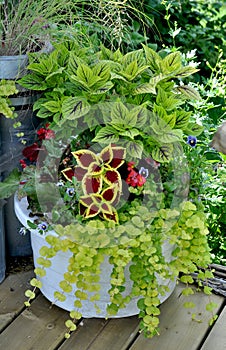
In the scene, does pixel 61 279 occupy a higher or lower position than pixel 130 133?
lower

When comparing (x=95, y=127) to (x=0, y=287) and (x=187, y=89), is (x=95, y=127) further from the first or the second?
(x=0, y=287)

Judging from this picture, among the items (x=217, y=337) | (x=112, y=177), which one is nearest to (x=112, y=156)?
(x=112, y=177)

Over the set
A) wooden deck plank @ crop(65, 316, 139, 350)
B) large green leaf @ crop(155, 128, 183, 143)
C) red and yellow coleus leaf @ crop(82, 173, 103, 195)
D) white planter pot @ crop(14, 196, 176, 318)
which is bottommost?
wooden deck plank @ crop(65, 316, 139, 350)

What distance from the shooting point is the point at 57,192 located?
1675 millimetres

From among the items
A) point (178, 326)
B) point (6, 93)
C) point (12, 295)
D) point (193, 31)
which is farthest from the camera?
point (193, 31)

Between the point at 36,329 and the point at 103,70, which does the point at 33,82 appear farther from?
the point at 36,329

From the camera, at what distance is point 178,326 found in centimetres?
181

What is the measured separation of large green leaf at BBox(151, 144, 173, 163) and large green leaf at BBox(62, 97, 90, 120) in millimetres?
236

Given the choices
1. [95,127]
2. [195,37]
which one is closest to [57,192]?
[95,127]

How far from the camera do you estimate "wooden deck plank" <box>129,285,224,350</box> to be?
1741mm

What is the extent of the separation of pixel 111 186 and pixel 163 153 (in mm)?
192

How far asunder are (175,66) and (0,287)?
967 millimetres

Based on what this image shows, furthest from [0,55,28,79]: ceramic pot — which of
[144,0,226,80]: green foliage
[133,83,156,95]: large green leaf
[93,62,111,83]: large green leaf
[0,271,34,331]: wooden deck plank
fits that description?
[144,0,226,80]: green foliage

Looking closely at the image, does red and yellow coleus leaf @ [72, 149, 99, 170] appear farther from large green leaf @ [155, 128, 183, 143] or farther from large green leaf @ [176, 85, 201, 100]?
large green leaf @ [176, 85, 201, 100]
